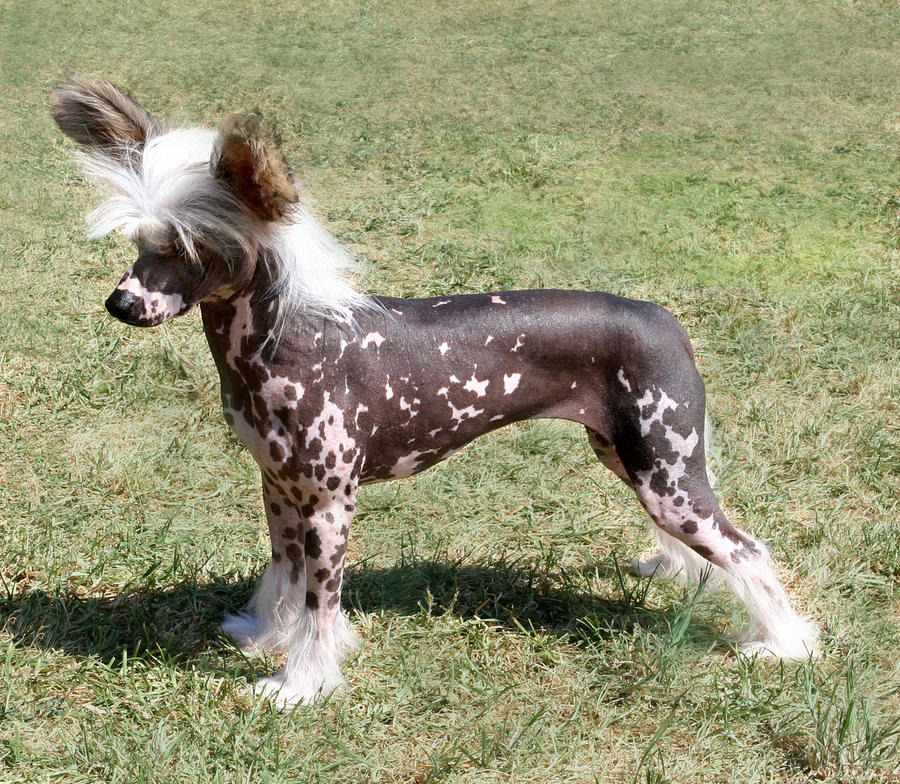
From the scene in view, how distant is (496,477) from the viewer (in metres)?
4.27

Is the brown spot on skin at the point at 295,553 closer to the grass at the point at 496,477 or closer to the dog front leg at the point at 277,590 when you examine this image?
the dog front leg at the point at 277,590

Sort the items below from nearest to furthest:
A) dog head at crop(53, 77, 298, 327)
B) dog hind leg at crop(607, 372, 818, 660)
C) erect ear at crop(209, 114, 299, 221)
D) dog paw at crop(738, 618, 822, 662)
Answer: erect ear at crop(209, 114, 299, 221)
dog head at crop(53, 77, 298, 327)
dog hind leg at crop(607, 372, 818, 660)
dog paw at crop(738, 618, 822, 662)

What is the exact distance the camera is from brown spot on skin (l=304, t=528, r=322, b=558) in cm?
283

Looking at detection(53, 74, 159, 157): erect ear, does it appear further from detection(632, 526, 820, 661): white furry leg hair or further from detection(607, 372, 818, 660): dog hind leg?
detection(632, 526, 820, 661): white furry leg hair

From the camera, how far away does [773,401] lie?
4742mm

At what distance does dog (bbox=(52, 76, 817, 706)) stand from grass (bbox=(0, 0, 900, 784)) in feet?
1.00

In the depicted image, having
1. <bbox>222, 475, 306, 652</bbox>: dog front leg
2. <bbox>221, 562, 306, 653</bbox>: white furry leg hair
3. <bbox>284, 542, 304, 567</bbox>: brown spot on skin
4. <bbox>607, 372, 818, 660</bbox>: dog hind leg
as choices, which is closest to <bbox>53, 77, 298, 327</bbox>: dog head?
→ <bbox>222, 475, 306, 652</bbox>: dog front leg

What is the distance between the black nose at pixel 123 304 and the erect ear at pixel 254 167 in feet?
1.23

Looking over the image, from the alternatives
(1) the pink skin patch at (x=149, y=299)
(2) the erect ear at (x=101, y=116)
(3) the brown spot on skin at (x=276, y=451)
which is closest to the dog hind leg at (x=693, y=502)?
(3) the brown spot on skin at (x=276, y=451)

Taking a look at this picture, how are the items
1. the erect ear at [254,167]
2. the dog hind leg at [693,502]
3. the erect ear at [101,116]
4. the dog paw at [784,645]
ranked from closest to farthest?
the erect ear at [254,167]
the erect ear at [101,116]
the dog hind leg at [693,502]
the dog paw at [784,645]

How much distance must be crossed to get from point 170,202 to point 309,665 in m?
1.39

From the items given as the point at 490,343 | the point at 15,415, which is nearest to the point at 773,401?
the point at 490,343

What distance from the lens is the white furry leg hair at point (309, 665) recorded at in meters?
2.97

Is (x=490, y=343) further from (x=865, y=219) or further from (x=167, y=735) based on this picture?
(x=865, y=219)
